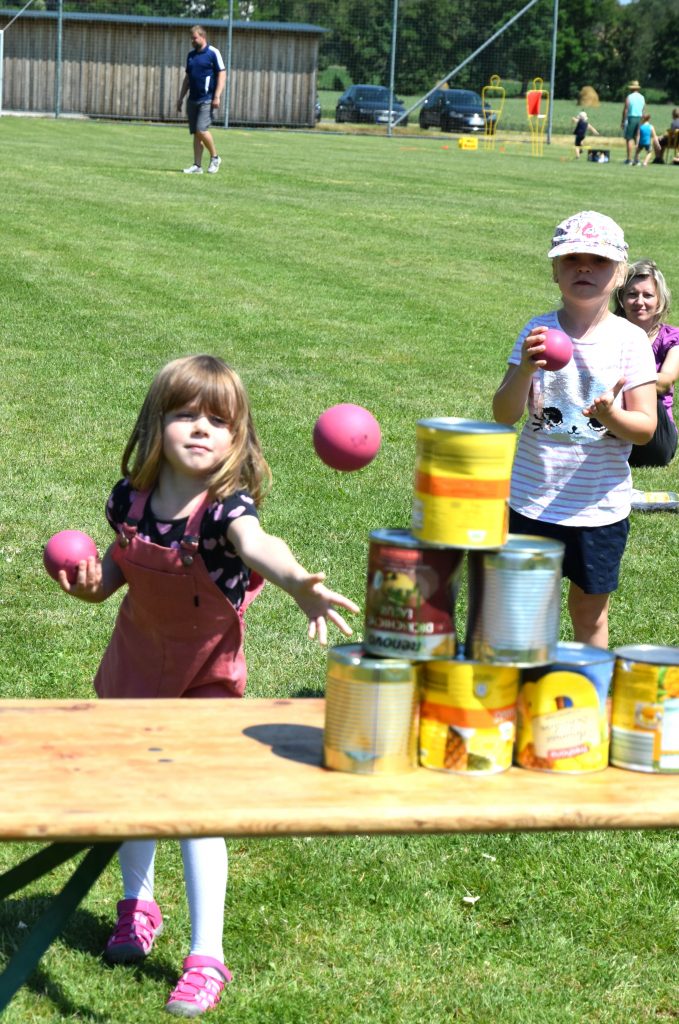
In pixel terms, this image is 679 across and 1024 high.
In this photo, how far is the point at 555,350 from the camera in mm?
3857

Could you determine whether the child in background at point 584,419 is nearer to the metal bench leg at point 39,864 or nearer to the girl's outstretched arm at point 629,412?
the girl's outstretched arm at point 629,412

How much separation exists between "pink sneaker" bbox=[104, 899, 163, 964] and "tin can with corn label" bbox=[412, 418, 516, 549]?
5.46ft

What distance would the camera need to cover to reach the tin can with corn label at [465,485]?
8.54 ft

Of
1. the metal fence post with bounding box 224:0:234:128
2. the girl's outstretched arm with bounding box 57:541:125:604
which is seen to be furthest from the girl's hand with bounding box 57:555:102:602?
the metal fence post with bounding box 224:0:234:128

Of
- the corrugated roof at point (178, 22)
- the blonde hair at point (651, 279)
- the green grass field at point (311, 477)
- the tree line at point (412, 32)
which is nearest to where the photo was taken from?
the green grass field at point (311, 477)

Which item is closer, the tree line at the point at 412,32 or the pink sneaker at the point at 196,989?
the pink sneaker at the point at 196,989

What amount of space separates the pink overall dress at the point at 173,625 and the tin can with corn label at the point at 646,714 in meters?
A: 1.14

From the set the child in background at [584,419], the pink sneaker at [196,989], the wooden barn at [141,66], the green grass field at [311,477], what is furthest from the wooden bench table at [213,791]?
the wooden barn at [141,66]

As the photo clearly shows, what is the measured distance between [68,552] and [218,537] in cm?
36

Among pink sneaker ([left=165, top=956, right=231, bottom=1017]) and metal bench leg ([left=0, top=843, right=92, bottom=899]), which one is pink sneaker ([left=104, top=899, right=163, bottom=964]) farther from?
metal bench leg ([left=0, top=843, right=92, bottom=899])

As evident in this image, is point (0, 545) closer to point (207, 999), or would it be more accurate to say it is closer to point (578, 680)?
point (207, 999)

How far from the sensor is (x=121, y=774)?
260cm

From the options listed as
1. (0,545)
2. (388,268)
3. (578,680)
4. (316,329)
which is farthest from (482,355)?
(578,680)

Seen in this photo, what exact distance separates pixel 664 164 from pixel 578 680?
36770 mm
